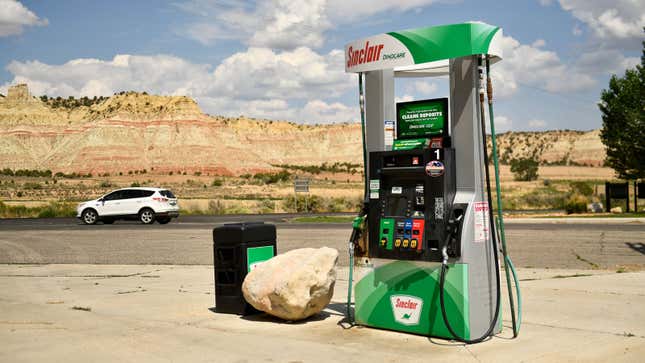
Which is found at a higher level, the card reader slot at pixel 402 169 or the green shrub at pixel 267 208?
the card reader slot at pixel 402 169

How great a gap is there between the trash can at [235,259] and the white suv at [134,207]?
24.1m

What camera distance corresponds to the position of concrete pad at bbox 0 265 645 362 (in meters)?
6.99

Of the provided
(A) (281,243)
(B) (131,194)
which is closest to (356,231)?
(A) (281,243)

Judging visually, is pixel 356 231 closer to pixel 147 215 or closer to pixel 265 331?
pixel 265 331

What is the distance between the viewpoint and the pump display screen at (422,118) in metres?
7.79

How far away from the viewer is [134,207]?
33.1 metres

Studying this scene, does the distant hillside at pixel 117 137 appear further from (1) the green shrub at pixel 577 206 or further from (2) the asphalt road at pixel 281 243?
(1) the green shrub at pixel 577 206

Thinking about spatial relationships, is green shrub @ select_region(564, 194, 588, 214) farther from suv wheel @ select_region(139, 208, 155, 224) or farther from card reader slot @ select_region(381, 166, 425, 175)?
card reader slot @ select_region(381, 166, 425, 175)

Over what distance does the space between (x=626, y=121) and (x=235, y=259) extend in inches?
1328

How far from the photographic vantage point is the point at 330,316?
30.1 feet

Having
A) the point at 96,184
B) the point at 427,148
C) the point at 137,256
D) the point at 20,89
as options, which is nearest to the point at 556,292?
the point at 427,148

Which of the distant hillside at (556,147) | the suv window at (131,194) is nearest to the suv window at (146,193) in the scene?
the suv window at (131,194)

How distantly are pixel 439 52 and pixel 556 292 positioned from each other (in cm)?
513

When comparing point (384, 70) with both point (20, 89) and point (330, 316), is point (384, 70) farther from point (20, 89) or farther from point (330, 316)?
point (20, 89)
